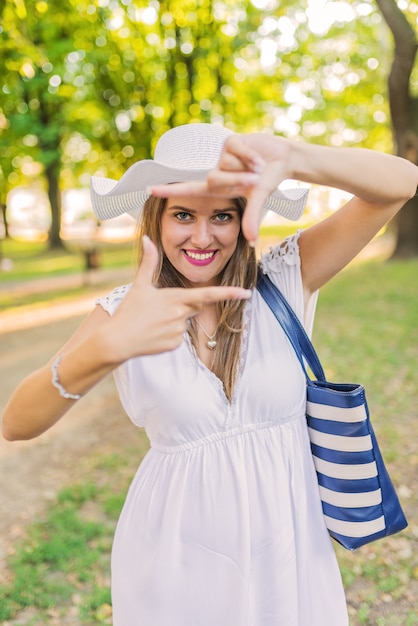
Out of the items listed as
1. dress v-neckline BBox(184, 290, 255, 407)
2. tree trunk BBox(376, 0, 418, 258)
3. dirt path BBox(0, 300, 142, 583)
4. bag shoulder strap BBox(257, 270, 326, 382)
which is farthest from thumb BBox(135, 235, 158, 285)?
tree trunk BBox(376, 0, 418, 258)

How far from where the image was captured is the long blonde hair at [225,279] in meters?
1.81

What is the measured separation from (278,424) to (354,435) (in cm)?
24

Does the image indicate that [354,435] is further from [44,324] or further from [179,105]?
[179,105]

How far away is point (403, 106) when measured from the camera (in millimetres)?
12188

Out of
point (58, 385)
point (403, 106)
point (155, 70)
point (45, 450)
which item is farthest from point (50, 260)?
point (58, 385)

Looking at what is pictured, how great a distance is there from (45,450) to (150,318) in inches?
183

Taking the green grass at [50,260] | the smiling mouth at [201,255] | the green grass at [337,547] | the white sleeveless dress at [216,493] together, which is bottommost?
the green grass at [50,260]

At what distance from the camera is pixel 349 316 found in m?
9.79

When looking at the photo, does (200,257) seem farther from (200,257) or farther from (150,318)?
(150,318)

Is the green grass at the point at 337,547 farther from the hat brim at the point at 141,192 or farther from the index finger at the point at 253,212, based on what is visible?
the index finger at the point at 253,212

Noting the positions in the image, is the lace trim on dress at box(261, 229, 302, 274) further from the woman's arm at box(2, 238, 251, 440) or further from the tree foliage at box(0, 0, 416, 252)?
the tree foliage at box(0, 0, 416, 252)

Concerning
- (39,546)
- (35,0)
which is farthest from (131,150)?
(39,546)

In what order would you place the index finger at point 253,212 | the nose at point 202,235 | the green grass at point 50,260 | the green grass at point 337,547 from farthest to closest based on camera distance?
1. the green grass at point 50,260
2. the green grass at point 337,547
3. the nose at point 202,235
4. the index finger at point 253,212

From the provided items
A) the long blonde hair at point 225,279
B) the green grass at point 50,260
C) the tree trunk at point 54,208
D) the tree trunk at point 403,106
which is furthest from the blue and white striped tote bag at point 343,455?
the tree trunk at point 54,208
